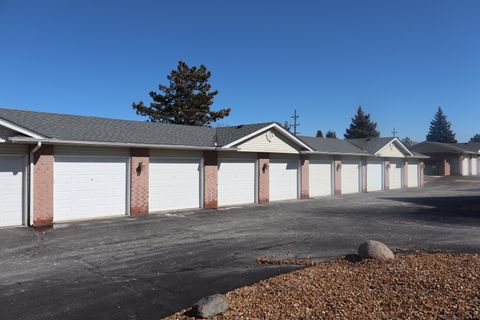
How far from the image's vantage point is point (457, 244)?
10352 mm

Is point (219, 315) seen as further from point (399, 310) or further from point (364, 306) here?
point (399, 310)

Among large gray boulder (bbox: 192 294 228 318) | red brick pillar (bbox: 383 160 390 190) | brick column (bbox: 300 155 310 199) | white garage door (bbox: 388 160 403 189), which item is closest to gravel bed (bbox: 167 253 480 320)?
large gray boulder (bbox: 192 294 228 318)

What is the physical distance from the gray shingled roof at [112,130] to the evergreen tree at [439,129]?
9441 cm

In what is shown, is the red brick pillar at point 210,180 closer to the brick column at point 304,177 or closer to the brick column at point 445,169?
the brick column at point 304,177

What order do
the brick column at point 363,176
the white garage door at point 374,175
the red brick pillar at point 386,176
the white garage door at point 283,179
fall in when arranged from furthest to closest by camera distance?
the red brick pillar at point 386,176, the white garage door at point 374,175, the brick column at point 363,176, the white garage door at point 283,179

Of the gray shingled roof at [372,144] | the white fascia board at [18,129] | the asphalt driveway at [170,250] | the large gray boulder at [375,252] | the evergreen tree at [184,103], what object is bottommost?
the asphalt driveway at [170,250]

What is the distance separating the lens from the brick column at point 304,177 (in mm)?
24062

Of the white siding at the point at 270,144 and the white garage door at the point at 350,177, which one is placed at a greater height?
the white siding at the point at 270,144

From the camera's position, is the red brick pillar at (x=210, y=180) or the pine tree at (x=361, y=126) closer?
the red brick pillar at (x=210, y=180)

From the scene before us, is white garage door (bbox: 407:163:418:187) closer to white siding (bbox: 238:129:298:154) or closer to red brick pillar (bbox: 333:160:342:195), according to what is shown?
red brick pillar (bbox: 333:160:342:195)

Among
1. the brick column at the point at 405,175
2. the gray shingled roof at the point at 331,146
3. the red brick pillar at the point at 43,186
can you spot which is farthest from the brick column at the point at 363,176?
the red brick pillar at the point at 43,186

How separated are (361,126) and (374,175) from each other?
57.1 metres

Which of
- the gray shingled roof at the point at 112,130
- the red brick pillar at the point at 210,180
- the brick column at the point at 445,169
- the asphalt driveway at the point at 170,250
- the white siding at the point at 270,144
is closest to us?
the asphalt driveway at the point at 170,250

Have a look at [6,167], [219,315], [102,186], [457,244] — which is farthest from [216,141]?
[219,315]
